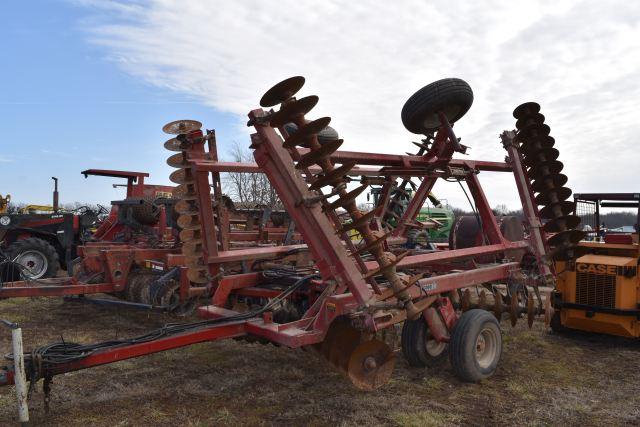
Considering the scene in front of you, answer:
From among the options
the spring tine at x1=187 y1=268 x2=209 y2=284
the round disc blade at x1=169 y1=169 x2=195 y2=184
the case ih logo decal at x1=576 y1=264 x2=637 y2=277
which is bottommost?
the spring tine at x1=187 y1=268 x2=209 y2=284

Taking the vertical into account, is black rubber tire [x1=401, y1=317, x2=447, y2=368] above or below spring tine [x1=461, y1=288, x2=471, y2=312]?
below

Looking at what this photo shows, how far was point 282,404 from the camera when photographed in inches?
163

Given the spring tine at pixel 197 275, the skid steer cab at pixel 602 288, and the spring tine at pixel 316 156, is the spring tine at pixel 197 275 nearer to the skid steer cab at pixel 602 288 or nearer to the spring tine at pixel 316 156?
the spring tine at pixel 316 156

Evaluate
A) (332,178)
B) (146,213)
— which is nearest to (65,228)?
(146,213)

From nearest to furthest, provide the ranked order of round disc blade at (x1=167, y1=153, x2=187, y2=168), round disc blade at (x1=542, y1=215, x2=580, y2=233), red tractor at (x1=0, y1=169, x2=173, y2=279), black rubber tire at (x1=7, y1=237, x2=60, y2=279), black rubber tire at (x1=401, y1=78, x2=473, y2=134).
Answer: round disc blade at (x1=167, y1=153, x2=187, y2=168)
black rubber tire at (x1=401, y1=78, x2=473, y2=134)
round disc blade at (x1=542, y1=215, x2=580, y2=233)
red tractor at (x1=0, y1=169, x2=173, y2=279)
black rubber tire at (x1=7, y1=237, x2=60, y2=279)

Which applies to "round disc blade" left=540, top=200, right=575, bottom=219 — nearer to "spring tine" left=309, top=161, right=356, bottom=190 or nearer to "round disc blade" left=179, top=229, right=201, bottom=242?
"spring tine" left=309, top=161, right=356, bottom=190

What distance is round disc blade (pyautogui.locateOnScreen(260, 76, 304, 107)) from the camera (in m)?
3.40

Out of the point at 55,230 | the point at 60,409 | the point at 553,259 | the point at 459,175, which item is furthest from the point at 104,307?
the point at 553,259

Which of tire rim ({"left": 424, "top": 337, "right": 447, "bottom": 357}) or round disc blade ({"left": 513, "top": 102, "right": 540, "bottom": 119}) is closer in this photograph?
tire rim ({"left": 424, "top": 337, "right": 447, "bottom": 357})

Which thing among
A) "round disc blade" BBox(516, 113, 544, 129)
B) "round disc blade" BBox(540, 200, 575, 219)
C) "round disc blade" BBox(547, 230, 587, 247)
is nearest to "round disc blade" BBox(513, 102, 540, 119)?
"round disc blade" BBox(516, 113, 544, 129)

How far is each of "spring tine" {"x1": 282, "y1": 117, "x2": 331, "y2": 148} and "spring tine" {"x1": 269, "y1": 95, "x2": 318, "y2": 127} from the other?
10 centimetres

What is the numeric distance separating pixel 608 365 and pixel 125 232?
7911 millimetres

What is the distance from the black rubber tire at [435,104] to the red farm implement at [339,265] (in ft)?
0.05

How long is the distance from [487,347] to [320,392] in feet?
5.61
